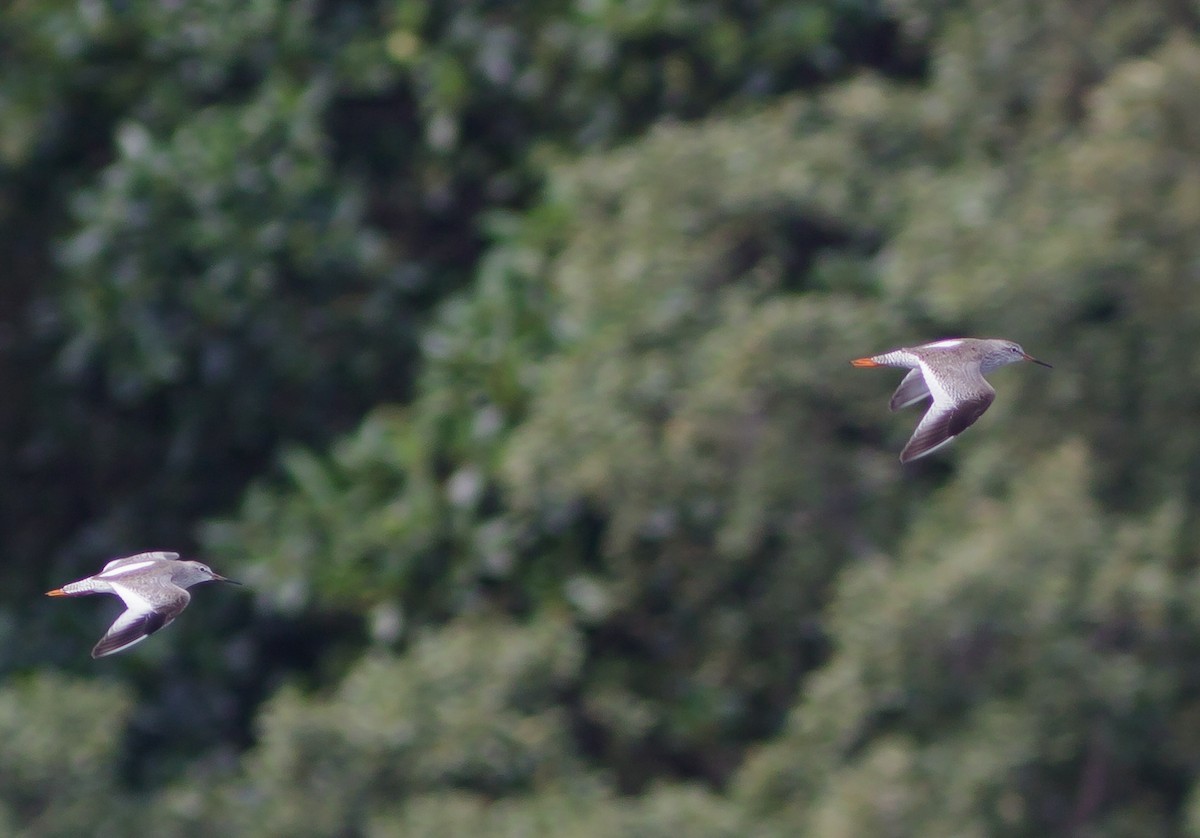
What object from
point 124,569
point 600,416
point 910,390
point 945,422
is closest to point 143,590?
point 124,569

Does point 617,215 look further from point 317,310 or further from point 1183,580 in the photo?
point 1183,580

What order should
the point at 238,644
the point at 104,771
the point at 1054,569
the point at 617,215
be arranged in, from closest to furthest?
the point at 1054,569 < the point at 104,771 < the point at 617,215 < the point at 238,644

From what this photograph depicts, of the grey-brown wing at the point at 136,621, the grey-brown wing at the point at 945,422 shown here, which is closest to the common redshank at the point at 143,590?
the grey-brown wing at the point at 136,621

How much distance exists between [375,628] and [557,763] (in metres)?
1.12

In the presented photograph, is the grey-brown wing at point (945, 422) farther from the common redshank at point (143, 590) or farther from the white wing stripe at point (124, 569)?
the white wing stripe at point (124, 569)

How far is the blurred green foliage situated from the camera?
6723 mm

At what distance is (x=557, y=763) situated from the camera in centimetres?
722

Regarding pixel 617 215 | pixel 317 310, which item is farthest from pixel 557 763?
pixel 317 310

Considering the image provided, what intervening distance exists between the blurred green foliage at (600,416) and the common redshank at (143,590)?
7.75ft

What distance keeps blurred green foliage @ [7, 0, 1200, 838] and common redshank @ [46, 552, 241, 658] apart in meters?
2.36

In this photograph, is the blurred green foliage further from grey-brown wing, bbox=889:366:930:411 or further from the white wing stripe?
the white wing stripe

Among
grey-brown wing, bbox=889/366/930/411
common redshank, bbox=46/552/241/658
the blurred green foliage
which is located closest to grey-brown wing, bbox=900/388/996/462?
grey-brown wing, bbox=889/366/930/411

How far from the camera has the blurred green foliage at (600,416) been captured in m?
6.72

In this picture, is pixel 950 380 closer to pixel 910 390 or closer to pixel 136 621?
pixel 910 390
